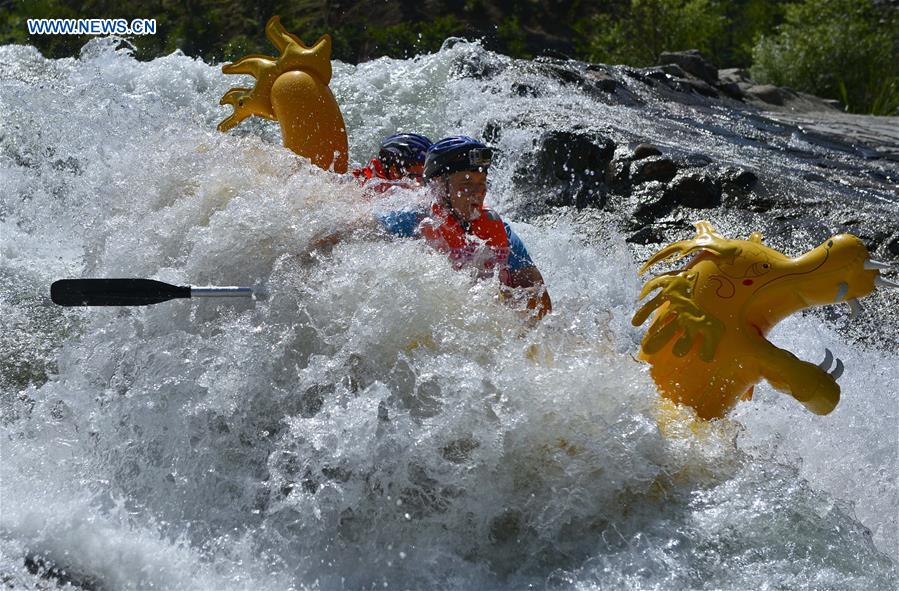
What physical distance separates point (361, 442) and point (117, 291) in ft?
3.35

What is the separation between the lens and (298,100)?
4.61 m

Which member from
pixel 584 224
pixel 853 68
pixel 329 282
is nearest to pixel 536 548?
pixel 329 282

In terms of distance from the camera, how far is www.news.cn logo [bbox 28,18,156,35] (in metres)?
12.7

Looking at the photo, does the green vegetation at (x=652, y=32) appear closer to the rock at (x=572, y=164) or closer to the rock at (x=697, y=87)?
the rock at (x=697, y=87)

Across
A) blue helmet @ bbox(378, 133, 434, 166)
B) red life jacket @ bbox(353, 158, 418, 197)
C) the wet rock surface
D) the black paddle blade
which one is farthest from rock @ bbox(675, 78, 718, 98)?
the black paddle blade

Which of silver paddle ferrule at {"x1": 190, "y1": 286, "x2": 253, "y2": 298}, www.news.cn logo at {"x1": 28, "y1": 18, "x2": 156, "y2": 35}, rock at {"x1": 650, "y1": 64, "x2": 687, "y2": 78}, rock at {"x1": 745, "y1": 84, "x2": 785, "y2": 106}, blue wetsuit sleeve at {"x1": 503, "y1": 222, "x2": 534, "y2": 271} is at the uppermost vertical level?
rock at {"x1": 650, "y1": 64, "x2": 687, "y2": 78}

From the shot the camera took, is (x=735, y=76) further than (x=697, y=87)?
Answer: Yes

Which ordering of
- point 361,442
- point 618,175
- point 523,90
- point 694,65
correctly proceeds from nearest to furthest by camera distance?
point 361,442 < point 618,175 < point 523,90 < point 694,65

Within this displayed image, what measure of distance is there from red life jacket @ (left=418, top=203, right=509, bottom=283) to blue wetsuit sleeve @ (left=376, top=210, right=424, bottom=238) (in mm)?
35

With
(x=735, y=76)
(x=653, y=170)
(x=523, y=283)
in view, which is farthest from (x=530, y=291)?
(x=735, y=76)

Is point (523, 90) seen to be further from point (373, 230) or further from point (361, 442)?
point (361, 442)

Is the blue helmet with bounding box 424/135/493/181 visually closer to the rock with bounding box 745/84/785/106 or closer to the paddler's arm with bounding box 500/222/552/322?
the paddler's arm with bounding box 500/222/552/322

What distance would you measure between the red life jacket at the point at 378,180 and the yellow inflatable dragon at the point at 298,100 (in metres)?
0.12

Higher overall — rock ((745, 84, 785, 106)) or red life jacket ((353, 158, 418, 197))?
red life jacket ((353, 158, 418, 197))
